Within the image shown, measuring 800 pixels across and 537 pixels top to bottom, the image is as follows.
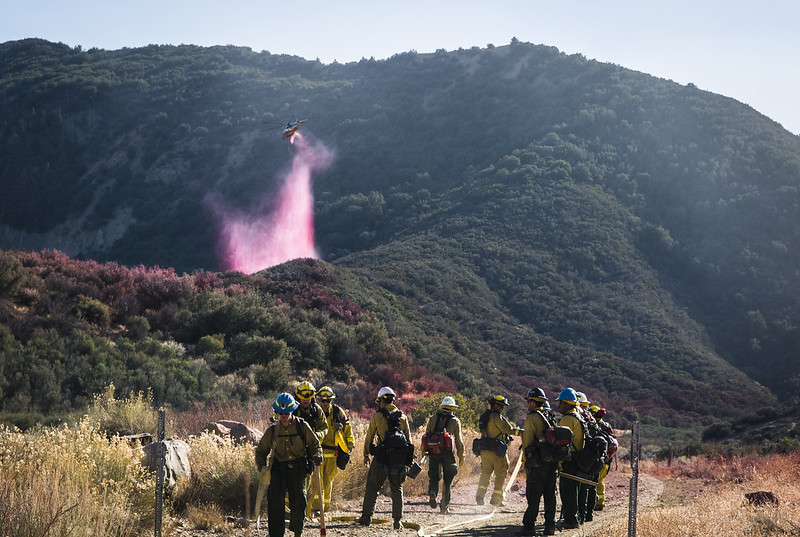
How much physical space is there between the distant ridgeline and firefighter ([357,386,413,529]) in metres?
10.3

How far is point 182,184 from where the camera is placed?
74.6m

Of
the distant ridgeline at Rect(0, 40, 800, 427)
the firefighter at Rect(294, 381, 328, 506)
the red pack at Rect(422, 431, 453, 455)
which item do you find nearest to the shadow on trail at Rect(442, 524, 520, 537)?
the red pack at Rect(422, 431, 453, 455)

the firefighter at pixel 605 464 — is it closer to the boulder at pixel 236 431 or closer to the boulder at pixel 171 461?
the boulder at pixel 236 431

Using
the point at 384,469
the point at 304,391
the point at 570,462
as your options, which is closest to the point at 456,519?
the point at 384,469

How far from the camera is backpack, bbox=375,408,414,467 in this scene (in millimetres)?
10633

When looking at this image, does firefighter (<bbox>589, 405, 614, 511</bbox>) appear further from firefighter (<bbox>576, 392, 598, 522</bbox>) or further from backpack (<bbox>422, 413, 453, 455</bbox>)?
backpack (<bbox>422, 413, 453, 455</bbox>)

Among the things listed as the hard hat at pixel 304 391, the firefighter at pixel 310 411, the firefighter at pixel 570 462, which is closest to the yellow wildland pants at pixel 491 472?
the firefighter at pixel 570 462

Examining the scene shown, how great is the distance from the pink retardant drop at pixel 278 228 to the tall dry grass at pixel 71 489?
49625 millimetres

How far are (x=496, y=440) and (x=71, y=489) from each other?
7.12 m

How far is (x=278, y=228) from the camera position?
217ft

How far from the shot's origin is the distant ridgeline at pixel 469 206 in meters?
41.8

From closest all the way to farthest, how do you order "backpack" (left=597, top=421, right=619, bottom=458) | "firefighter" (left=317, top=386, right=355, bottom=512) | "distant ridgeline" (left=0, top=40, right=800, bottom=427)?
"firefighter" (left=317, top=386, right=355, bottom=512) → "backpack" (left=597, top=421, right=619, bottom=458) → "distant ridgeline" (left=0, top=40, right=800, bottom=427)

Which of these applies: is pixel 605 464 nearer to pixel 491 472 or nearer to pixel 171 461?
pixel 491 472

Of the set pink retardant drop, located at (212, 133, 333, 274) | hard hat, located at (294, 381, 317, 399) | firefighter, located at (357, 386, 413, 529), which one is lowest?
firefighter, located at (357, 386, 413, 529)
